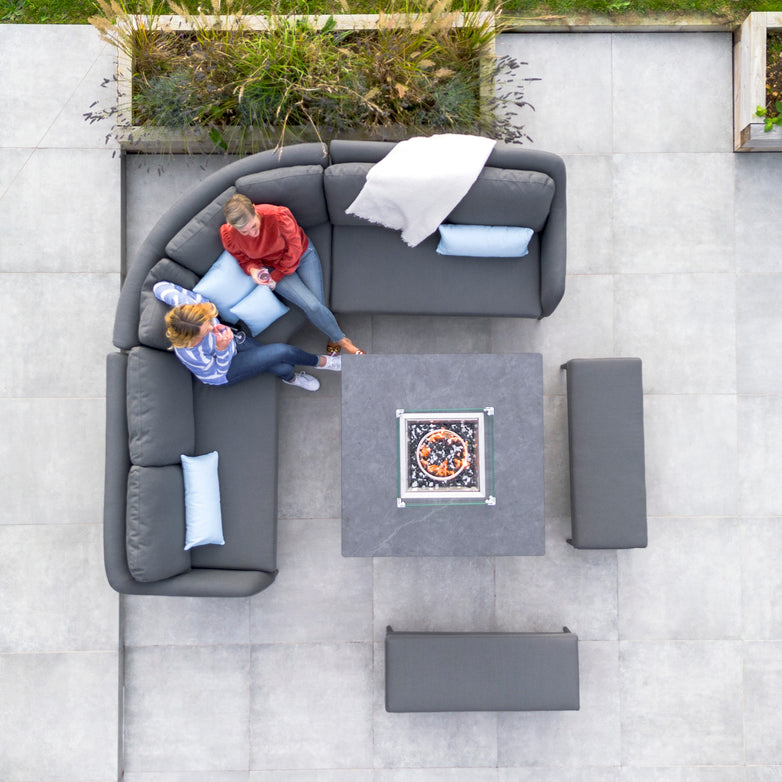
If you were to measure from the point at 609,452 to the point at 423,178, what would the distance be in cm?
194

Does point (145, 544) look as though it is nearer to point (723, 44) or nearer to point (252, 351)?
point (252, 351)

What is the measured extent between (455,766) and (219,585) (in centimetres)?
202

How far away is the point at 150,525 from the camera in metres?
3.22

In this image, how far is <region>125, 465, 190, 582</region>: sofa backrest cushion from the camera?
3211 millimetres

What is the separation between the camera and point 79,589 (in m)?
3.88

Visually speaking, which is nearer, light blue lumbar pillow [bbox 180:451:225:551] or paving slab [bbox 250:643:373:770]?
light blue lumbar pillow [bbox 180:451:225:551]

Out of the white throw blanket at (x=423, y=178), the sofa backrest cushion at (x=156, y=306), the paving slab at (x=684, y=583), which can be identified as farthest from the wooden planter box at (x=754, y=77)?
the sofa backrest cushion at (x=156, y=306)

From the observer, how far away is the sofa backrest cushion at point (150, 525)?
126 inches

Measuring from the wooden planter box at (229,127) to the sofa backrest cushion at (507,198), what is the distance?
0.67 metres

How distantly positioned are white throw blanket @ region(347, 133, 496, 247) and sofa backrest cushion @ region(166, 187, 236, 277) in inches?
28.7

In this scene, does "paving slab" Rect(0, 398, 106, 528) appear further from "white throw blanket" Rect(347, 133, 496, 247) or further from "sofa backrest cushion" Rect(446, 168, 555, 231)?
"sofa backrest cushion" Rect(446, 168, 555, 231)

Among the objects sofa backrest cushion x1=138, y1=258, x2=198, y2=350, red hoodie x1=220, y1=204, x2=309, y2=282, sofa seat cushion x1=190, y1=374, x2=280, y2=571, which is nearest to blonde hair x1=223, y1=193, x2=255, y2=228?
red hoodie x1=220, y1=204, x2=309, y2=282

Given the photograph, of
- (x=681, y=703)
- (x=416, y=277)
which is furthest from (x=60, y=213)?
(x=681, y=703)

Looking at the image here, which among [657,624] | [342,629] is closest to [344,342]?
[342,629]
